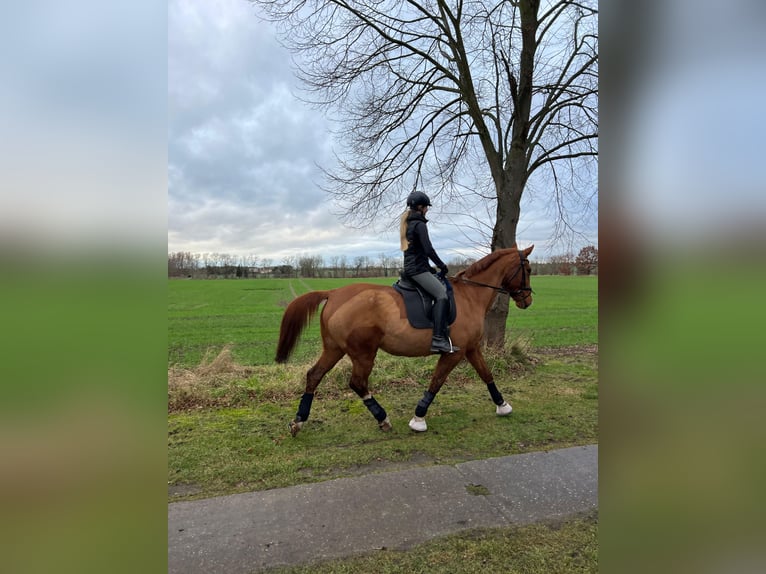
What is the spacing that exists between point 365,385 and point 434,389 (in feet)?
2.59

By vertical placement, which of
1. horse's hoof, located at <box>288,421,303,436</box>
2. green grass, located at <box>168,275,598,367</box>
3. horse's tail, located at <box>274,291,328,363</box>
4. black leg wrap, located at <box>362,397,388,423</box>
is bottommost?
green grass, located at <box>168,275,598,367</box>

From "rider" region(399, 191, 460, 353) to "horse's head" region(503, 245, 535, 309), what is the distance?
0.98 metres

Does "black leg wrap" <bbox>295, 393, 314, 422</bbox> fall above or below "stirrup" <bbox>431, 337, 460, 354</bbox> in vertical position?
below

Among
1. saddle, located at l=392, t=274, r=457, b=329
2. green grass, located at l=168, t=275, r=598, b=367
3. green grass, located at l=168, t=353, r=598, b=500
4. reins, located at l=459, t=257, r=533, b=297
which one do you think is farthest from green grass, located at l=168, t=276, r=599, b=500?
green grass, located at l=168, t=275, r=598, b=367

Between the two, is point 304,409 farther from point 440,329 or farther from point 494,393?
point 494,393

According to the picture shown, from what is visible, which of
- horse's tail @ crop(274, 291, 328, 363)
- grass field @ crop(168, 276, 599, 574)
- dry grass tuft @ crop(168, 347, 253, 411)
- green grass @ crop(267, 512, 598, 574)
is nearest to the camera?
green grass @ crop(267, 512, 598, 574)

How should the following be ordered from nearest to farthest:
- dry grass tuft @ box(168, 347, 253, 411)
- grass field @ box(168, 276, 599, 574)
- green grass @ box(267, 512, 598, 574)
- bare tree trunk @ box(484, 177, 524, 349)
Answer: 1. green grass @ box(267, 512, 598, 574)
2. grass field @ box(168, 276, 599, 574)
3. dry grass tuft @ box(168, 347, 253, 411)
4. bare tree trunk @ box(484, 177, 524, 349)

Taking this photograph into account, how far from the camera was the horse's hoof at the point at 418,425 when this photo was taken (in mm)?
4410

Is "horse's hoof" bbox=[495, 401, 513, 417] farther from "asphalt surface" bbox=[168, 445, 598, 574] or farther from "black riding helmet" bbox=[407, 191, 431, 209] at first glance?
"black riding helmet" bbox=[407, 191, 431, 209]

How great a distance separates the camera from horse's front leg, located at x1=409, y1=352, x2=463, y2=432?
4430 millimetres
